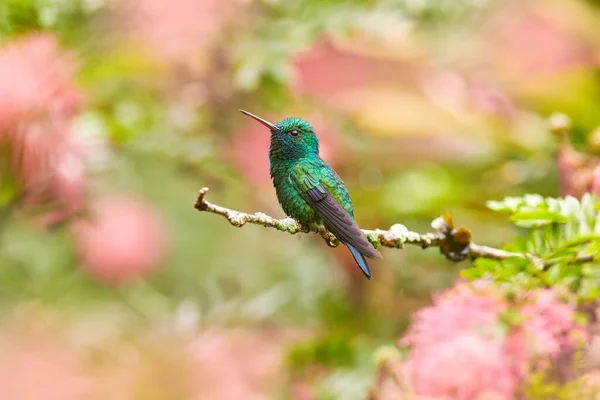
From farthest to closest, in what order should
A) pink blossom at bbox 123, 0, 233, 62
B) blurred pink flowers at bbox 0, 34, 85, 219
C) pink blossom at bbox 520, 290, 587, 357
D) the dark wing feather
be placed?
pink blossom at bbox 123, 0, 233, 62 < blurred pink flowers at bbox 0, 34, 85, 219 < pink blossom at bbox 520, 290, 587, 357 < the dark wing feather

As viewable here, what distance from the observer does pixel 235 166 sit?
85 cm

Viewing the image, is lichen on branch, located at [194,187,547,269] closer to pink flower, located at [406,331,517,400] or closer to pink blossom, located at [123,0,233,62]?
pink flower, located at [406,331,517,400]

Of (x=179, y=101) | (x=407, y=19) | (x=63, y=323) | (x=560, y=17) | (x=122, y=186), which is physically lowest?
(x=63, y=323)

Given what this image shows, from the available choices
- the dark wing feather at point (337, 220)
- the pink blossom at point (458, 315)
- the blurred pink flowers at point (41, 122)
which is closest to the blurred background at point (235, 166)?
the blurred pink flowers at point (41, 122)

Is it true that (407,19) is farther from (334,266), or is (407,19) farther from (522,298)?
(522,298)

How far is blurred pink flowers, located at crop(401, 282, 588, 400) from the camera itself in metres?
0.38

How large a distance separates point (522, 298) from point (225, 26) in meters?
0.58

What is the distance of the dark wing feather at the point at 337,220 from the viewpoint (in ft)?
0.93

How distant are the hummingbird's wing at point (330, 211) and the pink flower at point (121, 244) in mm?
587

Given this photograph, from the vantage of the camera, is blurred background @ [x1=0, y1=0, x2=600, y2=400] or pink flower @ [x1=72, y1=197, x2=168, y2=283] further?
pink flower @ [x1=72, y1=197, x2=168, y2=283]

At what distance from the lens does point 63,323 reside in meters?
0.87

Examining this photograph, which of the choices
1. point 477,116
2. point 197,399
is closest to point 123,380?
point 197,399

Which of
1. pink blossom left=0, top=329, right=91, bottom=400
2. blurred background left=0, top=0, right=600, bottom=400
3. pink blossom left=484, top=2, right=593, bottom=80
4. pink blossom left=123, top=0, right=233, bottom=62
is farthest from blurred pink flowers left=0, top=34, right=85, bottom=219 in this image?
→ pink blossom left=484, top=2, right=593, bottom=80

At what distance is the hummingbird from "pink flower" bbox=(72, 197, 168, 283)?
57 cm
